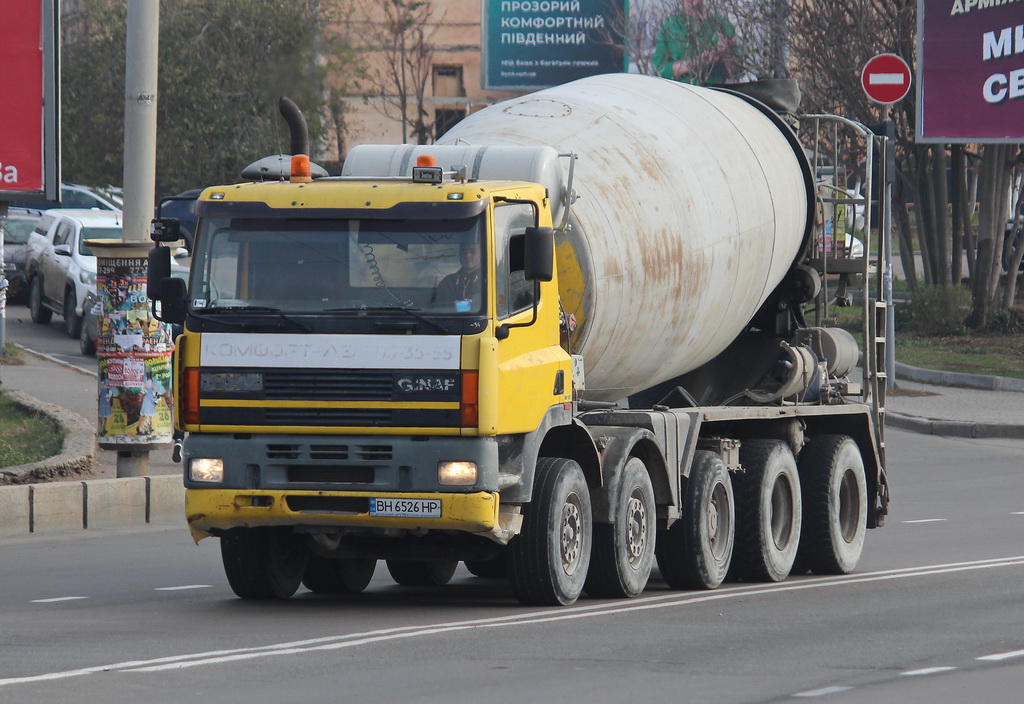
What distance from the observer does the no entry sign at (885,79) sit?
23.5 meters

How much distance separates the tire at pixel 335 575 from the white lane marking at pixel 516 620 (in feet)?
6.21

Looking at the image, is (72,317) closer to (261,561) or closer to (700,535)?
(261,561)

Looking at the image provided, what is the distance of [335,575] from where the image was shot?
11359mm

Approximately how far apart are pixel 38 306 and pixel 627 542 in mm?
20748

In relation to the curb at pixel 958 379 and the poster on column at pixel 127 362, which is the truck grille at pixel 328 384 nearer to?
the poster on column at pixel 127 362

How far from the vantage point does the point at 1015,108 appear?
29906 mm

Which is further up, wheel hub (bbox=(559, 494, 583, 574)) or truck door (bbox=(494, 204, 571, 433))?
truck door (bbox=(494, 204, 571, 433))

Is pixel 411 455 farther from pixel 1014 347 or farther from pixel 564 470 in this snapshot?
pixel 1014 347

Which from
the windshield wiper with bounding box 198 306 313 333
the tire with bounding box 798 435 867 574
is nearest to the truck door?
the windshield wiper with bounding box 198 306 313 333

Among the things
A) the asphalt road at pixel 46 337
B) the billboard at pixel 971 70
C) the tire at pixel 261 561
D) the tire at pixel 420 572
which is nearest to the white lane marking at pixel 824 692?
the tire at pixel 261 561

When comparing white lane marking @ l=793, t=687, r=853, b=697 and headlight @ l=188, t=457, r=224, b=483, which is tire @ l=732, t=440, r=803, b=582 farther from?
white lane marking @ l=793, t=687, r=853, b=697

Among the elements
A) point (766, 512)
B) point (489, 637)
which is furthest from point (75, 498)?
point (489, 637)

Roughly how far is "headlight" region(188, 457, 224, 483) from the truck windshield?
819 millimetres

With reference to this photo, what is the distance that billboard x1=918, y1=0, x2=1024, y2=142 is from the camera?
29.9 m
